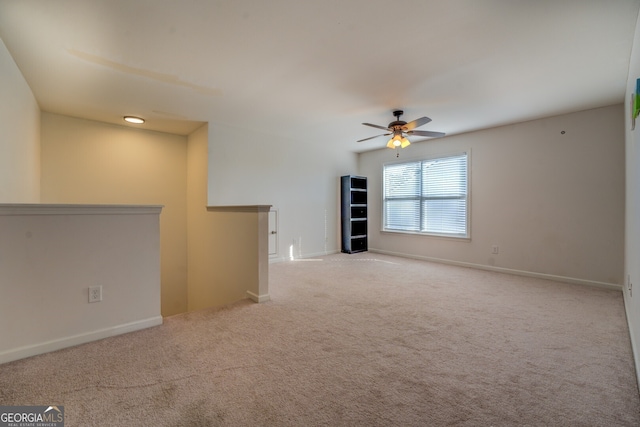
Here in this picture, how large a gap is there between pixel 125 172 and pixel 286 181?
2.56 metres

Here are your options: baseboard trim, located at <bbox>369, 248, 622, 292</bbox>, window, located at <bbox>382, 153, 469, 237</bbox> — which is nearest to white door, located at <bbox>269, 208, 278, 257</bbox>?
window, located at <bbox>382, 153, 469, 237</bbox>

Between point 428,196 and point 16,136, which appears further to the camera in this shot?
point 428,196

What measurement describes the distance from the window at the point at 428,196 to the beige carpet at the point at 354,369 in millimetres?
2217

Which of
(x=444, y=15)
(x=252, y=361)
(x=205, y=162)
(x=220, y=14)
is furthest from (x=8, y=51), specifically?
(x=444, y=15)

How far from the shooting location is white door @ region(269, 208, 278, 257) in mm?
5074

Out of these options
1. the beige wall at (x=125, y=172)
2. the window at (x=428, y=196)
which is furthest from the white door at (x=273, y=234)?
the window at (x=428, y=196)

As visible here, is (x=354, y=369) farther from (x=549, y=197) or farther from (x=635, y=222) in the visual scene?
(x=549, y=197)

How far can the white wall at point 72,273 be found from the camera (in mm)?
1877

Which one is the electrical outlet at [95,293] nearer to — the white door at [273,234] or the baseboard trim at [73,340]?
the baseboard trim at [73,340]

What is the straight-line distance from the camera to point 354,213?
6270 mm

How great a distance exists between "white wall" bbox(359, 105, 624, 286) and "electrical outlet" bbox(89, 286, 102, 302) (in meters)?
4.90

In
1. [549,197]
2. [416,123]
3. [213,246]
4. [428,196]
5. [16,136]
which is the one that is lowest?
[213,246]

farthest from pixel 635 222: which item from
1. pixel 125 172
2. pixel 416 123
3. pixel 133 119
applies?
pixel 125 172

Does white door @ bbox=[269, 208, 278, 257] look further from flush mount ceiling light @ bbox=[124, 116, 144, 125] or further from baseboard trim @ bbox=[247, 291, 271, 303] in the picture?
flush mount ceiling light @ bbox=[124, 116, 144, 125]
